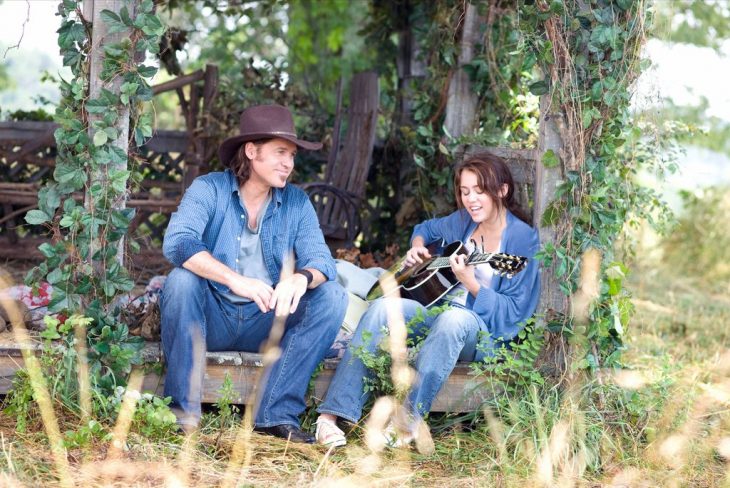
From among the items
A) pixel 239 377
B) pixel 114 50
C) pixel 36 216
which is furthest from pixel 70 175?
pixel 239 377

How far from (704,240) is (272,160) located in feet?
23.5

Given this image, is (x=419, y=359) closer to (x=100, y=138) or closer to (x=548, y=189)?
(x=548, y=189)

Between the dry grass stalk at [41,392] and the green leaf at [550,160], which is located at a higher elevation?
the green leaf at [550,160]

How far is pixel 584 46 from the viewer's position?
413 centimetres

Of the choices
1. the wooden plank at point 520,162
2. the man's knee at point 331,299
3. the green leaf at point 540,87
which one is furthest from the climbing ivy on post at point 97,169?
the wooden plank at point 520,162

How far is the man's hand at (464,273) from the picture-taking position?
4.22 meters

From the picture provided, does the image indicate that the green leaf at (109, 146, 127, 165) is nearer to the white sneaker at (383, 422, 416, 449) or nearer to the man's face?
the man's face

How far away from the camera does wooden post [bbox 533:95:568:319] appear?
167 inches

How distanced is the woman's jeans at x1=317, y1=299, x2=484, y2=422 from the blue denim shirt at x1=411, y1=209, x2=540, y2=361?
74 mm

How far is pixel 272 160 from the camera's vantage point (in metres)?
4.30

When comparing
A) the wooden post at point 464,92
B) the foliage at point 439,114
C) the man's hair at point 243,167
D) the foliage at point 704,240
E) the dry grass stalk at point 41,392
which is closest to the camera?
the dry grass stalk at point 41,392

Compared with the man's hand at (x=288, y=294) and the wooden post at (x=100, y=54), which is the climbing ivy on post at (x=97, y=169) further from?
the man's hand at (x=288, y=294)

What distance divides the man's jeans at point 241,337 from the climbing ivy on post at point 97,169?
25 cm

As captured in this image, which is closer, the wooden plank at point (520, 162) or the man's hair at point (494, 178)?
the man's hair at point (494, 178)
